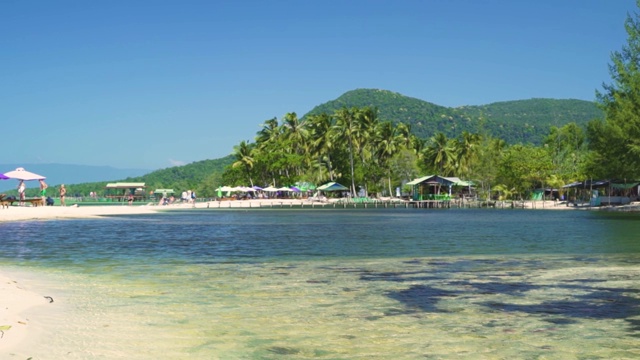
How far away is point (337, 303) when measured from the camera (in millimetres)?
11875

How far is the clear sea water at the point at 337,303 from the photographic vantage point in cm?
839

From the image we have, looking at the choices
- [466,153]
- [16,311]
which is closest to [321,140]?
[466,153]

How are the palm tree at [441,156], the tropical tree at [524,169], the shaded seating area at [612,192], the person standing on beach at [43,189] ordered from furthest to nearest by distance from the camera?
the palm tree at [441,156] < the tropical tree at [524,169] < the shaded seating area at [612,192] < the person standing on beach at [43,189]

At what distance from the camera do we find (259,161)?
113 meters

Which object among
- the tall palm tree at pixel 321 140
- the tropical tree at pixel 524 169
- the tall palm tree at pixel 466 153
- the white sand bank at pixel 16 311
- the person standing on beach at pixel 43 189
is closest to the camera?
the white sand bank at pixel 16 311

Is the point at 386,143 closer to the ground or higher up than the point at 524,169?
higher up

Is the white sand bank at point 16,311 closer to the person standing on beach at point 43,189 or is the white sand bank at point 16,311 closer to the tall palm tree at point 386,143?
the person standing on beach at point 43,189

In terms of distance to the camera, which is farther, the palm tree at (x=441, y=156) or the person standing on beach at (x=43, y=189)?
the palm tree at (x=441, y=156)


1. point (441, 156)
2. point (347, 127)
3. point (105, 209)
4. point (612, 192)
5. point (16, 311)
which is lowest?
point (16, 311)

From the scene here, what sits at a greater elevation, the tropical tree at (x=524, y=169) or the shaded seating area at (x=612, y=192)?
the tropical tree at (x=524, y=169)

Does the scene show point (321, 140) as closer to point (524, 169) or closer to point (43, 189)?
point (524, 169)

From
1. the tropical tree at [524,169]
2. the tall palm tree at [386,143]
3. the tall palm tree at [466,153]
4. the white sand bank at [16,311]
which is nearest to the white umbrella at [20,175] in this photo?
the white sand bank at [16,311]

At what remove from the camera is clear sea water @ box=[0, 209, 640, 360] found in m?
8.39

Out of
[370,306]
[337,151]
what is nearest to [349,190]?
[337,151]
